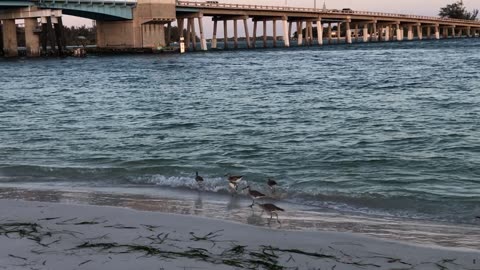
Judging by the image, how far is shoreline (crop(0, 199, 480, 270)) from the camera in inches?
237

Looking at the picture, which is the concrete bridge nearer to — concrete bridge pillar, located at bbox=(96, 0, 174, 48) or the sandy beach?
concrete bridge pillar, located at bbox=(96, 0, 174, 48)

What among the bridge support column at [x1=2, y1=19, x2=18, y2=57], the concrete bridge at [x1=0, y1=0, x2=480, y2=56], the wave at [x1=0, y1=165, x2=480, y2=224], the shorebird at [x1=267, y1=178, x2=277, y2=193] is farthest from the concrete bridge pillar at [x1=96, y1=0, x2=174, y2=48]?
the shorebird at [x1=267, y1=178, x2=277, y2=193]

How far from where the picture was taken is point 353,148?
14320mm

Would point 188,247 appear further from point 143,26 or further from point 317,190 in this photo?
point 143,26

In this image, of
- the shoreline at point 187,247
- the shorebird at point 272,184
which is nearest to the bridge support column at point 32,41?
the shorebird at point 272,184

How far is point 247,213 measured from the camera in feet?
28.6

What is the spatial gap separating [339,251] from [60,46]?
294 ft

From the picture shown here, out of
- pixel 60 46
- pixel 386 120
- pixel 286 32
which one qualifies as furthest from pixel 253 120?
pixel 286 32

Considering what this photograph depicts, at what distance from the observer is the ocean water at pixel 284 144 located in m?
10.5

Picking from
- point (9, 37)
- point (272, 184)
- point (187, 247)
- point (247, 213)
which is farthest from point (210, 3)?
point (187, 247)

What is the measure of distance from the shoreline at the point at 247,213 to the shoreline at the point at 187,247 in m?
0.40

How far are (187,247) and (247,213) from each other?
2266mm

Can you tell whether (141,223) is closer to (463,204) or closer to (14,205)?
(14,205)

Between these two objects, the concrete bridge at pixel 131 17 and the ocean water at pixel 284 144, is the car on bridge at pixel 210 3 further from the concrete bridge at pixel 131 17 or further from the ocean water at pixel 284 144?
the ocean water at pixel 284 144
